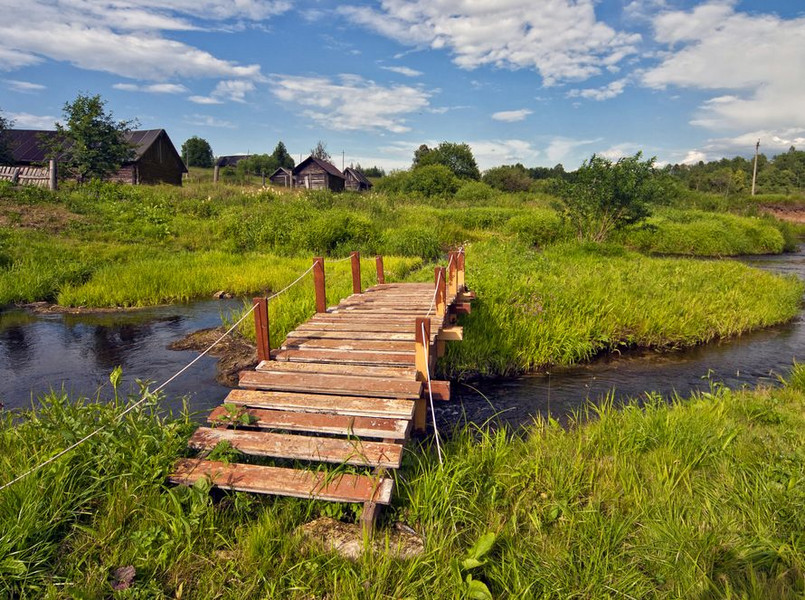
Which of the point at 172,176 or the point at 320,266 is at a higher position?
the point at 172,176

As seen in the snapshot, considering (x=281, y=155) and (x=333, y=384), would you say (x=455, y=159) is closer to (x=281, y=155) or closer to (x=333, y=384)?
(x=281, y=155)

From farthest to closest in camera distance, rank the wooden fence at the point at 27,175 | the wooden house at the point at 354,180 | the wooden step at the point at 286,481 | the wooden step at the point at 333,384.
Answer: the wooden house at the point at 354,180 → the wooden fence at the point at 27,175 → the wooden step at the point at 333,384 → the wooden step at the point at 286,481

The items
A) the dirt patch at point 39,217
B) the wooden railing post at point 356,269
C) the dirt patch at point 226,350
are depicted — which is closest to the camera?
the dirt patch at point 226,350

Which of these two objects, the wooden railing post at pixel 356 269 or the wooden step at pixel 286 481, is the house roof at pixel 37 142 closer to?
the wooden railing post at pixel 356 269

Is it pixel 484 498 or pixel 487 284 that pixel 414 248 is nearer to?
pixel 487 284

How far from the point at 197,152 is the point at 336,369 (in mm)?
99425

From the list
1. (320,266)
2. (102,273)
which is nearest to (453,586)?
(320,266)

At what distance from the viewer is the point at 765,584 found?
9.17 feet

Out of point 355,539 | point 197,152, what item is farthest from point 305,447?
point 197,152

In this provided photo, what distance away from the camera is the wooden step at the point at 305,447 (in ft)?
12.3

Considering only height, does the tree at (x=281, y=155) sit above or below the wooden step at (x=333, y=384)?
above

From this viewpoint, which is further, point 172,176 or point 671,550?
point 172,176

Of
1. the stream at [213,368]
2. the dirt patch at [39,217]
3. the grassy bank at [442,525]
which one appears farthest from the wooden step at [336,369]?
the dirt patch at [39,217]

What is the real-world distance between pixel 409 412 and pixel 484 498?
0.94m
